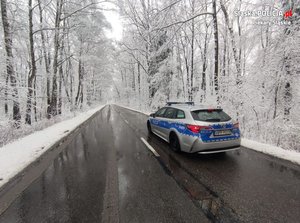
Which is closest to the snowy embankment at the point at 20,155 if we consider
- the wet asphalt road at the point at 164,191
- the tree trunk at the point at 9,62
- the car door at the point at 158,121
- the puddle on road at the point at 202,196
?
the wet asphalt road at the point at 164,191

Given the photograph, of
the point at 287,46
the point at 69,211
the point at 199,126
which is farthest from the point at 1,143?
the point at 287,46

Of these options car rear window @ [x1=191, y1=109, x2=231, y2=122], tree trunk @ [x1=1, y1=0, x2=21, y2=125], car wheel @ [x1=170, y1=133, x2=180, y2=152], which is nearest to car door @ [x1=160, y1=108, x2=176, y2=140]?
car wheel @ [x1=170, y1=133, x2=180, y2=152]

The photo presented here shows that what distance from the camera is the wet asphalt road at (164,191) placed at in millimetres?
2523

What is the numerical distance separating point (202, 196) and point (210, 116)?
2671 mm

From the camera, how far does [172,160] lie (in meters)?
4.77

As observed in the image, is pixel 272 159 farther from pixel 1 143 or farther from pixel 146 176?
pixel 1 143

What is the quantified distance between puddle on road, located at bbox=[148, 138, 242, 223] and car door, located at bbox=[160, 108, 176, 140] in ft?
6.02

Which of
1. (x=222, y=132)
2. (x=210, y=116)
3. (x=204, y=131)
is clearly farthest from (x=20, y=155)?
(x=222, y=132)

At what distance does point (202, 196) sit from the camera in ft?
9.71

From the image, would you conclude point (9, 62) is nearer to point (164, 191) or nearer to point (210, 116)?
point (164, 191)

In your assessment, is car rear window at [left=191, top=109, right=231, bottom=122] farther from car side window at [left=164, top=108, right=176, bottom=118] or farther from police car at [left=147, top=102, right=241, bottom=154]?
car side window at [left=164, top=108, right=176, bottom=118]

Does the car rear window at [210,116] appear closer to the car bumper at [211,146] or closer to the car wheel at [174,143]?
the car bumper at [211,146]

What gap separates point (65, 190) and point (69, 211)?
31.0 inches

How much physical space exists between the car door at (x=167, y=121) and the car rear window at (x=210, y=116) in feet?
3.67
